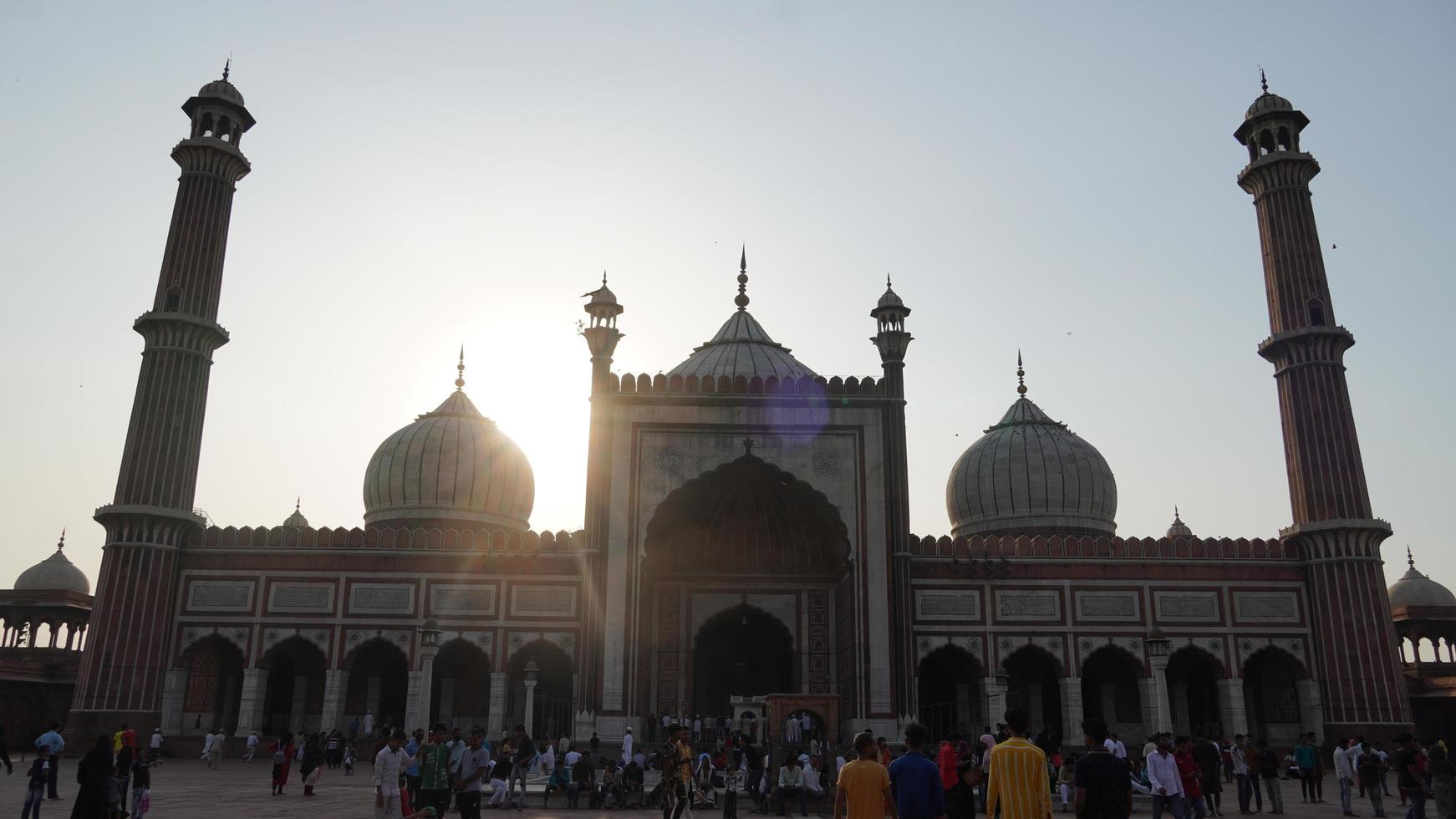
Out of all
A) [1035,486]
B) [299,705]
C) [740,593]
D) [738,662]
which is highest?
[1035,486]

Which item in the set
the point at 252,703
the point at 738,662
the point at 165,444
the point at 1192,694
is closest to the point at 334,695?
the point at 252,703

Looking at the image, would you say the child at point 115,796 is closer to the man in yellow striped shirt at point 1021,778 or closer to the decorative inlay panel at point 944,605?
the man in yellow striped shirt at point 1021,778

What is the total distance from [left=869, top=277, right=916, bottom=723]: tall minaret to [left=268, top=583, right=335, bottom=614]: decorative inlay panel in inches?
446

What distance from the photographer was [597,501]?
70.0 feet

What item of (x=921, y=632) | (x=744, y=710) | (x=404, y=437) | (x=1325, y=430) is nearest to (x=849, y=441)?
(x=921, y=632)

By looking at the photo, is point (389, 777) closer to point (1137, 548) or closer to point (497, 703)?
point (497, 703)

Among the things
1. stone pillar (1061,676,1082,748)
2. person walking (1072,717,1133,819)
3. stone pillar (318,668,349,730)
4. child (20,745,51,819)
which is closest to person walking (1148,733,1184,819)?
person walking (1072,717,1133,819)

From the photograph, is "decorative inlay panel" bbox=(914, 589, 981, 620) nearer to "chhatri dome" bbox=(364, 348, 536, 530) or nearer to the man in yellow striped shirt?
"chhatri dome" bbox=(364, 348, 536, 530)

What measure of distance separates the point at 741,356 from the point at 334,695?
1161cm

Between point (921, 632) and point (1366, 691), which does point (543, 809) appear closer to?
point (921, 632)

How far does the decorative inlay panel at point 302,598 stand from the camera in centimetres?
2209

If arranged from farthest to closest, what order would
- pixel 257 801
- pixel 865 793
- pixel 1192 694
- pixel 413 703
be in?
pixel 1192 694 → pixel 413 703 → pixel 257 801 → pixel 865 793

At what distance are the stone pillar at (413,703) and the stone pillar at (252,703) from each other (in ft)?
9.44

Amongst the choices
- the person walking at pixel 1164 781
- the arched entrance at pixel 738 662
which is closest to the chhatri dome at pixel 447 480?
the arched entrance at pixel 738 662
